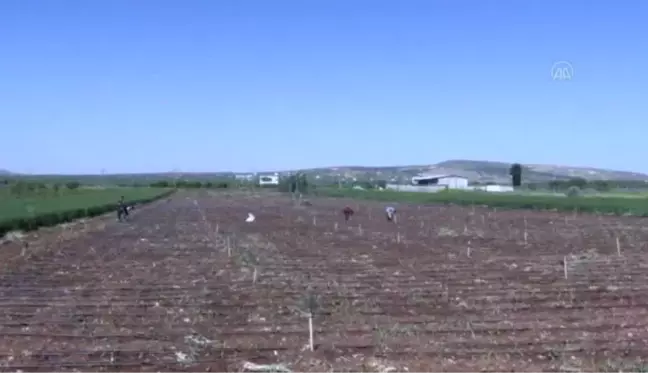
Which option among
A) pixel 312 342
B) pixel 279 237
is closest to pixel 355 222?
pixel 279 237

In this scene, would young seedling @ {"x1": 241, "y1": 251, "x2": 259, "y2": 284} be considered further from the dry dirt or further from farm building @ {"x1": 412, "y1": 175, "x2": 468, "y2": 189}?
farm building @ {"x1": 412, "y1": 175, "x2": 468, "y2": 189}

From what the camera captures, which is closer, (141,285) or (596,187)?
(141,285)

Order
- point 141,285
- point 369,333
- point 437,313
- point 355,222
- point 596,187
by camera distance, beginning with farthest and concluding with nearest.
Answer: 1. point 596,187
2. point 355,222
3. point 141,285
4. point 437,313
5. point 369,333

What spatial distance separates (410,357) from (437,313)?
3.28m

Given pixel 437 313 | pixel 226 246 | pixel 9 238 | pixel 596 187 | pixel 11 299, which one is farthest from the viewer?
pixel 596 187

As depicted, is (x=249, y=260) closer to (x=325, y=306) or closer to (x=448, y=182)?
(x=325, y=306)

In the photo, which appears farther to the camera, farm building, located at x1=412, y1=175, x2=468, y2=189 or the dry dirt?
farm building, located at x1=412, y1=175, x2=468, y2=189

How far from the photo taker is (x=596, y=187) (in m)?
107

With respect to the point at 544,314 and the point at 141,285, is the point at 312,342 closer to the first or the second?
the point at 544,314

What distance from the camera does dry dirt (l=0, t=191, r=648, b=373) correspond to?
9164 millimetres

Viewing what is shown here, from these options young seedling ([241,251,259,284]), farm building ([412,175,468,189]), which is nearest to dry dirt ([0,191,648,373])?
young seedling ([241,251,259,284])

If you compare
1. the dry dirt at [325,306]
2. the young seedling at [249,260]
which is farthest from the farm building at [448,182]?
the young seedling at [249,260]

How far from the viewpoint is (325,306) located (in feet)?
41.8

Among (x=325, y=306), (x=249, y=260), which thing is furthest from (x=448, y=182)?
(x=325, y=306)
